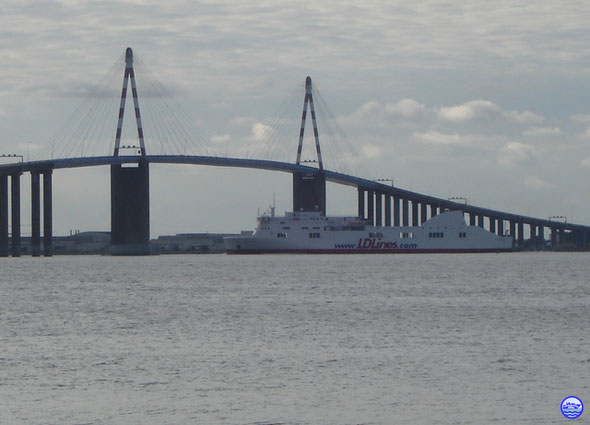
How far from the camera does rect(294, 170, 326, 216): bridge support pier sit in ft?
490

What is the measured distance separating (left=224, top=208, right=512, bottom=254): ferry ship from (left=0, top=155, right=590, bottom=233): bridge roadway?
6.25 m

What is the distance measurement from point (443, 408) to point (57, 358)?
461 inches

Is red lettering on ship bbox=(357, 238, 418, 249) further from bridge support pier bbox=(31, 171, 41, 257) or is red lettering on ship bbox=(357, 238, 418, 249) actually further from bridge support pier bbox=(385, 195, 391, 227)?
bridge support pier bbox=(31, 171, 41, 257)

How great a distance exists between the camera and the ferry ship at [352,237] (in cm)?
14112

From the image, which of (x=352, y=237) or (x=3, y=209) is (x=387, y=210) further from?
(x=3, y=209)

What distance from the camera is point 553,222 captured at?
595 ft

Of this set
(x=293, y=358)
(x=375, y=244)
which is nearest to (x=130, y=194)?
(x=375, y=244)

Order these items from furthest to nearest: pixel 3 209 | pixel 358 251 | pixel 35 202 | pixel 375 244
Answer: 1. pixel 358 251
2. pixel 375 244
3. pixel 35 202
4. pixel 3 209

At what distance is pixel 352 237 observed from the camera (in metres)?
146

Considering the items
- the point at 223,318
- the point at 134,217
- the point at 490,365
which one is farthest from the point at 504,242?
the point at 490,365

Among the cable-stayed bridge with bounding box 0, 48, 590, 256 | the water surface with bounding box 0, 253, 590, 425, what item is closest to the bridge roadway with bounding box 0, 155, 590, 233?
the cable-stayed bridge with bounding box 0, 48, 590, 256

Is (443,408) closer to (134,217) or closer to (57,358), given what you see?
(57,358)

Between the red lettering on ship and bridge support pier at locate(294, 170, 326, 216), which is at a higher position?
bridge support pier at locate(294, 170, 326, 216)

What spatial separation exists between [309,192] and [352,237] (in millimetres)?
8990
